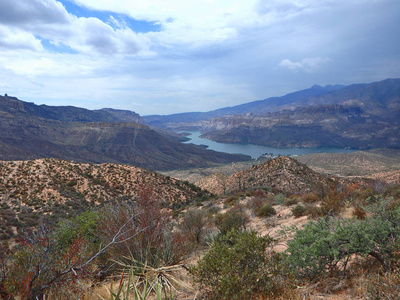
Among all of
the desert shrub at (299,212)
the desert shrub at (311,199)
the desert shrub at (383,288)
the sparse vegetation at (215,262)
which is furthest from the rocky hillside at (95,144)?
the desert shrub at (383,288)

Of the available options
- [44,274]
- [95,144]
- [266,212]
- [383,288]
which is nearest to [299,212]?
[266,212]

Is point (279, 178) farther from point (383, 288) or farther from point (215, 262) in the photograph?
point (383, 288)

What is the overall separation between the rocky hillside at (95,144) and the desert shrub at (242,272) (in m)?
94.7

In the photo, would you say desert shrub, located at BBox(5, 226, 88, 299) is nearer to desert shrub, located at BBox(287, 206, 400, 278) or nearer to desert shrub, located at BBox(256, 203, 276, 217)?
desert shrub, located at BBox(287, 206, 400, 278)

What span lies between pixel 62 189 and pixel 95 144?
364 ft

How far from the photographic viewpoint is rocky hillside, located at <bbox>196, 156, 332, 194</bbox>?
2995 centimetres

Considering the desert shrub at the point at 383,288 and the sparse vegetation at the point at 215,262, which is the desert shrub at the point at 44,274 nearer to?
the sparse vegetation at the point at 215,262

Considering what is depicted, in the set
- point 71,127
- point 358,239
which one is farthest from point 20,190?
point 71,127

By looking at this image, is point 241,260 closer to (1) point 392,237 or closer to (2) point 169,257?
(2) point 169,257

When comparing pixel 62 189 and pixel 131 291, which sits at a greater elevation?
pixel 131 291

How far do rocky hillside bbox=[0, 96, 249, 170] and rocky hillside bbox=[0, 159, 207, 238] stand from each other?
2525 inches

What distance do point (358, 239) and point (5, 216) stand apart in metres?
21.5

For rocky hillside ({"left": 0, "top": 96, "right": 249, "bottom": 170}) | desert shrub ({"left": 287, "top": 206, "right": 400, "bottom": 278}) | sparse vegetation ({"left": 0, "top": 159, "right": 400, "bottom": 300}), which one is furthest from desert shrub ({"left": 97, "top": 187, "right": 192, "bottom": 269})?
rocky hillside ({"left": 0, "top": 96, "right": 249, "bottom": 170})

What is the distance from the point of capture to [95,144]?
127750 mm
